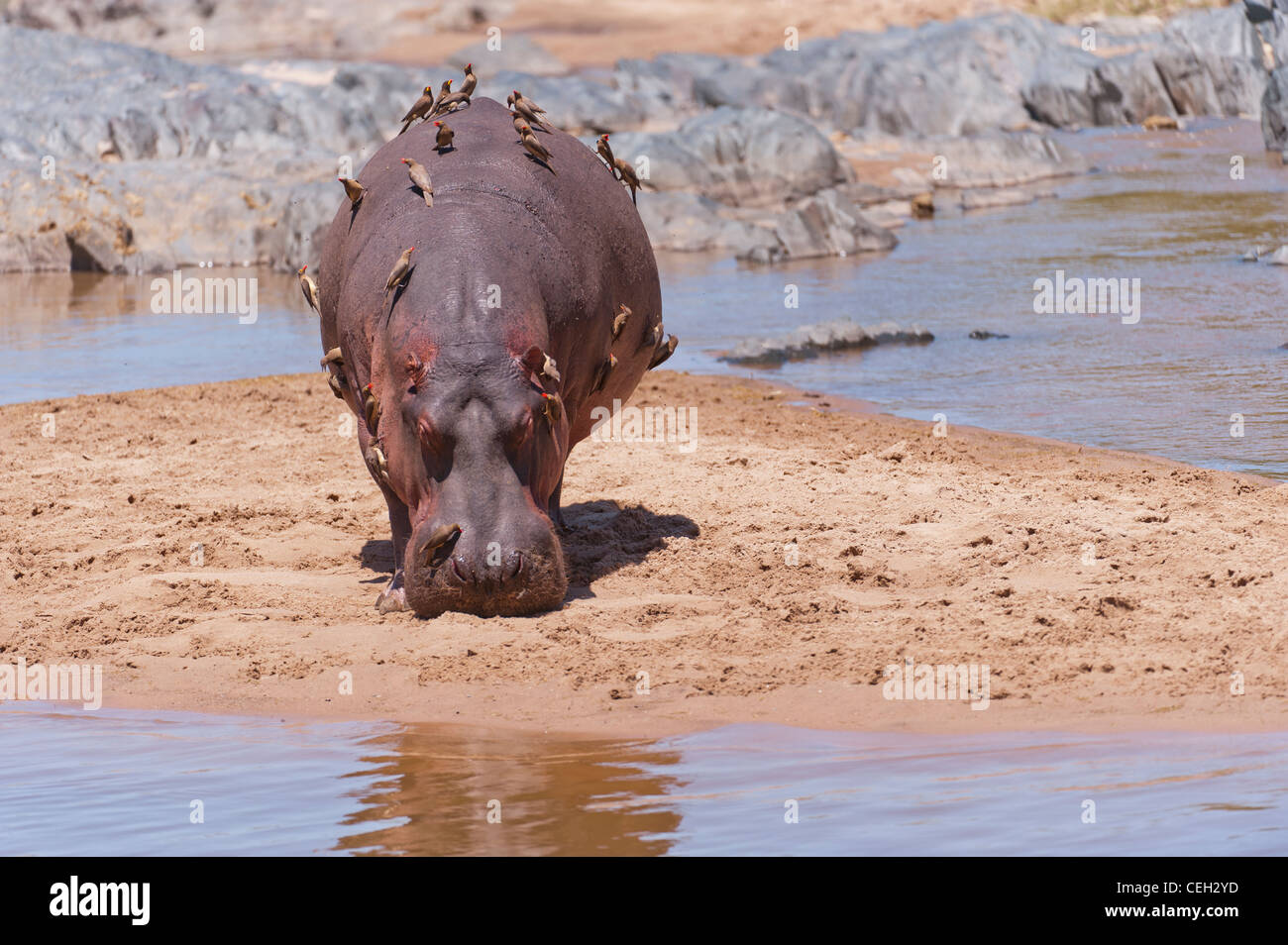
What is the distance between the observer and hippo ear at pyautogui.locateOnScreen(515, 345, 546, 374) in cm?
673

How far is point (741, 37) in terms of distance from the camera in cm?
5588

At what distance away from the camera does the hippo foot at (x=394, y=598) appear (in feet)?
24.0

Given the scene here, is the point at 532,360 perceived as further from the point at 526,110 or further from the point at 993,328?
the point at 993,328

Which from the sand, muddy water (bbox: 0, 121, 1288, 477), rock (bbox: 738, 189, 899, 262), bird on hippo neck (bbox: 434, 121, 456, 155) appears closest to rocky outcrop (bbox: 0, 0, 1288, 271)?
rock (bbox: 738, 189, 899, 262)

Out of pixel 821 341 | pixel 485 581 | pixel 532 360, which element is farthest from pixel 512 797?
pixel 821 341

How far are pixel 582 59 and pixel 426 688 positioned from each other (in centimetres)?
4806

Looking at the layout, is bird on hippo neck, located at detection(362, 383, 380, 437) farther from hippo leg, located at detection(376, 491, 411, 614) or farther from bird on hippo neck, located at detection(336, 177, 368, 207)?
bird on hippo neck, located at detection(336, 177, 368, 207)

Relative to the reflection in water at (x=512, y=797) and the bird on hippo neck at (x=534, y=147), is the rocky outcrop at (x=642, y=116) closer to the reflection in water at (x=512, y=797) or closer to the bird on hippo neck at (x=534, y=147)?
the bird on hippo neck at (x=534, y=147)

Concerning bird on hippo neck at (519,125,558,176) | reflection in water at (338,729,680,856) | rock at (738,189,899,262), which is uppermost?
rock at (738,189,899,262)

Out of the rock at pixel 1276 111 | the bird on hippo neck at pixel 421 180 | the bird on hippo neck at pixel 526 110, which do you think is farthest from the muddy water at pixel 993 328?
the rock at pixel 1276 111

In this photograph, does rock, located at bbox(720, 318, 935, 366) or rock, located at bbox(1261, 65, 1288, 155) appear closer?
rock, located at bbox(720, 318, 935, 366)

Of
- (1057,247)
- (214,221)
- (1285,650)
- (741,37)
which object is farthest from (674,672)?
(741,37)
